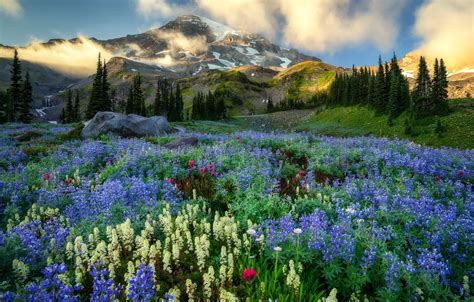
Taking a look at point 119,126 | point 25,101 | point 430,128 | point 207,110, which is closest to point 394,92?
point 430,128

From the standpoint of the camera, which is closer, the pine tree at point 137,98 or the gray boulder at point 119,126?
the gray boulder at point 119,126

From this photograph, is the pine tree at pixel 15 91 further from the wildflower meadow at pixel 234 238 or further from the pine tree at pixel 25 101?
the wildflower meadow at pixel 234 238

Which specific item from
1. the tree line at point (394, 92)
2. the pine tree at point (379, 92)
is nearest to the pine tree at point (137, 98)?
the tree line at point (394, 92)

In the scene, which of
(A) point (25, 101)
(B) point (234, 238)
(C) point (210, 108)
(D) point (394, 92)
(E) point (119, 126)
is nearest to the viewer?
(B) point (234, 238)

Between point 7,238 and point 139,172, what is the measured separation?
465 cm

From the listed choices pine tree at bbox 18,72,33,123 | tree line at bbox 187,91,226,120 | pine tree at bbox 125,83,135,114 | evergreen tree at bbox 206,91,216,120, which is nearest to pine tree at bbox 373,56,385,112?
tree line at bbox 187,91,226,120

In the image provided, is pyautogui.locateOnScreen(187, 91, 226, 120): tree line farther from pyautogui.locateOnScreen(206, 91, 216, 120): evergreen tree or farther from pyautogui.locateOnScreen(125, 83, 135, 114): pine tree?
pyautogui.locateOnScreen(125, 83, 135, 114): pine tree

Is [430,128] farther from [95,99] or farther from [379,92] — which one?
[95,99]

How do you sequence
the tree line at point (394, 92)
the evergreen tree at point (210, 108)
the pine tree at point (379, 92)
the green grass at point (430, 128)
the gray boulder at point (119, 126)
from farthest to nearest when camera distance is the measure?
the evergreen tree at point (210, 108)
the pine tree at point (379, 92)
the tree line at point (394, 92)
the green grass at point (430, 128)
the gray boulder at point (119, 126)

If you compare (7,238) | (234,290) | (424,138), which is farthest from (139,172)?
(424,138)

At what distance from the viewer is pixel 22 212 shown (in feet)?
23.9

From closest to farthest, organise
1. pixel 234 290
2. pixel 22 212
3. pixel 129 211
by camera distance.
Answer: pixel 234 290 → pixel 129 211 → pixel 22 212

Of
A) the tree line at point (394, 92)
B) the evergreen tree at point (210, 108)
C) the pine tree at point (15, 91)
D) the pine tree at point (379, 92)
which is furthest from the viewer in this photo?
the evergreen tree at point (210, 108)

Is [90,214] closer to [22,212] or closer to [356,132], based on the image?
[22,212]
